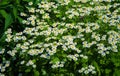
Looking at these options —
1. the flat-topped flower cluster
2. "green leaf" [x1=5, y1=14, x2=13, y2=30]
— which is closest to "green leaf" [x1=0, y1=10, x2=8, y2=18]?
"green leaf" [x1=5, y1=14, x2=13, y2=30]

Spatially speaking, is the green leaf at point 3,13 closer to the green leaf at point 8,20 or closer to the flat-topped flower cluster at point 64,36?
the green leaf at point 8,20

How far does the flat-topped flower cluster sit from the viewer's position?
4578 mm

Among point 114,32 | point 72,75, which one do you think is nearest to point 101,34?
point 114,32

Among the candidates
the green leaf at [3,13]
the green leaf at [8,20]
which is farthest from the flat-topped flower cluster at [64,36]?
the green leaf at [3,13]

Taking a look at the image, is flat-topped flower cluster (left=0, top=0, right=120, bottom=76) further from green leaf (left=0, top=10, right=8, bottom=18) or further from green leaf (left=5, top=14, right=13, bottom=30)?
green leaf (left=0, top=10, right=8, bottom=18)

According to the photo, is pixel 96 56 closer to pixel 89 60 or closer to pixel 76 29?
pixel 89 60

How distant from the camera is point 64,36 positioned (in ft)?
16.1

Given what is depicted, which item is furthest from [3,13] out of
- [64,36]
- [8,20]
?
[64,36]

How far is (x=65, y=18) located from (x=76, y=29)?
370 millimetres

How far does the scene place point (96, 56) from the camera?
469cm

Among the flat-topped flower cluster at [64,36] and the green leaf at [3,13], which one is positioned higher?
the green leaf at [3,13]

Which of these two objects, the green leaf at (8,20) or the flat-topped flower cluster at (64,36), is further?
the green leaf at (8,20)

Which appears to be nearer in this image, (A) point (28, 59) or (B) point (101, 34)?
(A) point (28, 59)

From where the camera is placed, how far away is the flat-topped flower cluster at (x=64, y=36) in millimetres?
4578
